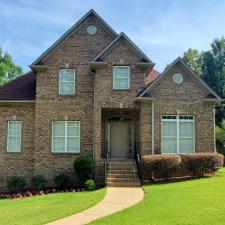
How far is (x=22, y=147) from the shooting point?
23.9 metres

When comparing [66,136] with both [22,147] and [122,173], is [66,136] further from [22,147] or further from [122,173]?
[122,173]

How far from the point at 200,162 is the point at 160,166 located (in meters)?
2.17

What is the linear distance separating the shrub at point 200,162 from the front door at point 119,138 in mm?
4856

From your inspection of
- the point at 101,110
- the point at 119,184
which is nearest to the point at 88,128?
the point at 101,110

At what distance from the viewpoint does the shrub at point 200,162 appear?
68.1ft

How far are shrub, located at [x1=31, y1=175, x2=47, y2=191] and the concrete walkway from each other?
4.97 metres

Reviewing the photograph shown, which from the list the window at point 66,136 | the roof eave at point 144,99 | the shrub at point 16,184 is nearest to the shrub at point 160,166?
the roof eave at point 144,99

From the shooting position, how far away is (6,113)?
24.2m

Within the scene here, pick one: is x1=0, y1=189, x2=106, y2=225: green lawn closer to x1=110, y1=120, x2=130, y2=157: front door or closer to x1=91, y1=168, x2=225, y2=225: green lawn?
x1=91, y1=168, x2=225, y2=225: green lawn

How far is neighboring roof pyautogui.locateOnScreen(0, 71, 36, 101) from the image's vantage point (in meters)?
24.2

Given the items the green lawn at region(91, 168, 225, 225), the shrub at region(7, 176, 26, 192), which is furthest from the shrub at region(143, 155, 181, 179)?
the shrub at region(7, 176, 26, 192)

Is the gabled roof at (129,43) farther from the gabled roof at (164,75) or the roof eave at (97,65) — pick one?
the gabled roof at (164,75)

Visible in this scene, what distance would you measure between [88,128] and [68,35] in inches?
227

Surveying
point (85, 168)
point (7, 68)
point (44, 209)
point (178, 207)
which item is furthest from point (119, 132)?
point (7, 68)
